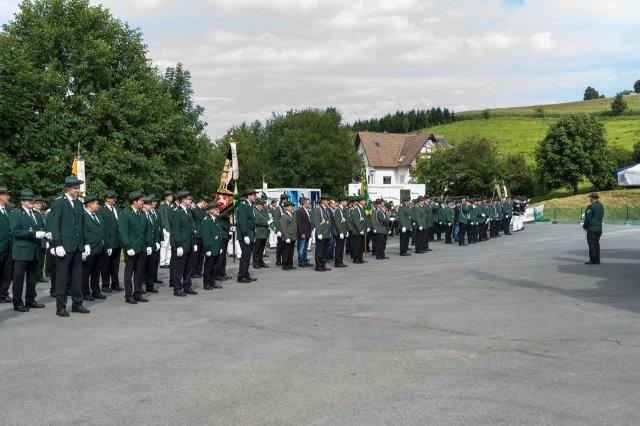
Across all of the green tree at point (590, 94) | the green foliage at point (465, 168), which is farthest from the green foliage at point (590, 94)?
the green foliage at point (465, 168)

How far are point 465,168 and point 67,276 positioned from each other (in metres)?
45.5

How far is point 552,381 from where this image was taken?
6.40 m

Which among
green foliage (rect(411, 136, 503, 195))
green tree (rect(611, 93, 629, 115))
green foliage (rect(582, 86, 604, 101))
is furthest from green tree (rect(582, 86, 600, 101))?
green foliage (rect(411, 136, 503, 195))

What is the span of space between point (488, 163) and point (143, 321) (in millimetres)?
47069

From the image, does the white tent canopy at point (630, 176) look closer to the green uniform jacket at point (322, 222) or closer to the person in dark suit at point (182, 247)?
the green uniform jacket at point (322, 222)

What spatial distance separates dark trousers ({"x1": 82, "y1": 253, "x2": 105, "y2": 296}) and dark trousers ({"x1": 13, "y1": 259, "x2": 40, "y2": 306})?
976mm

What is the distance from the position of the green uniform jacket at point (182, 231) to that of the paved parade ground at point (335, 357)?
1114mm

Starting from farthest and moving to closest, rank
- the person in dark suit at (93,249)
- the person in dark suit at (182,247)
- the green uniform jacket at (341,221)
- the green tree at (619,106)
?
1. the green tree at (619,106)
2. the green uniform jacket at (341,221)
3. the person in dark suit at (182,247)
4. the person in dark suit at (93,249)

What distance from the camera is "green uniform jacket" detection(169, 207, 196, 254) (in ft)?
41.9

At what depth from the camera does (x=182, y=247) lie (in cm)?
1277

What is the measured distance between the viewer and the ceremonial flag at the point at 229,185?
1746 cm

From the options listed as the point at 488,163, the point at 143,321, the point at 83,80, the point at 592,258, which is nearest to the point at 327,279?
the point at 143,321

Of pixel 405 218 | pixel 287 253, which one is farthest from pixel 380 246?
pixel 287 253

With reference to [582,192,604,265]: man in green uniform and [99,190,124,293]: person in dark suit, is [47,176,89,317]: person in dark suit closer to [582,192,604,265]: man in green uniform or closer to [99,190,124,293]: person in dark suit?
[99,190,124,293]: person in dark suit
